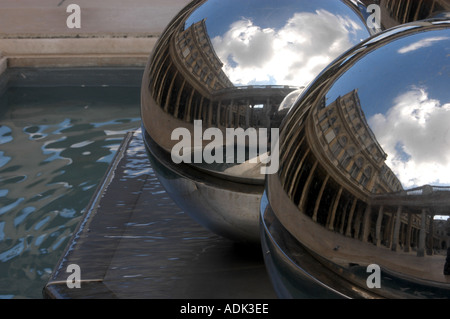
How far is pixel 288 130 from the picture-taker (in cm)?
168

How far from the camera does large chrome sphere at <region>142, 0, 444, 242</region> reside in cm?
212

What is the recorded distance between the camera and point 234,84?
6.94ft

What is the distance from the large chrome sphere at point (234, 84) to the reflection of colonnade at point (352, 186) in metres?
0.52

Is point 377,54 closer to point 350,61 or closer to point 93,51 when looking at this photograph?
point 350,61

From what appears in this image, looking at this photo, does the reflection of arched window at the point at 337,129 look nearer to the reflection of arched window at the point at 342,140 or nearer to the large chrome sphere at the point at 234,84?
the reflection of arched window at the point at 342,140

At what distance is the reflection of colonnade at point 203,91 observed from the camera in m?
2.11

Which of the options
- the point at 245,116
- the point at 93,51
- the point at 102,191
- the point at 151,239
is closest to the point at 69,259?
the point at 151,239

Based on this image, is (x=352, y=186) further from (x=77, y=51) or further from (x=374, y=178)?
(x=77, y=51)

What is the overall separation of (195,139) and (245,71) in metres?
0.27

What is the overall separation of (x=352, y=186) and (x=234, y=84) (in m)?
0.74

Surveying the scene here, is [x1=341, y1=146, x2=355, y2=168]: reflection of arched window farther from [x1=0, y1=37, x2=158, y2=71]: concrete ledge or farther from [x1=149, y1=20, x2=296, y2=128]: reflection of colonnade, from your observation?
[x1=0, y1=37, x2=158, y2=71]: concrete ledge

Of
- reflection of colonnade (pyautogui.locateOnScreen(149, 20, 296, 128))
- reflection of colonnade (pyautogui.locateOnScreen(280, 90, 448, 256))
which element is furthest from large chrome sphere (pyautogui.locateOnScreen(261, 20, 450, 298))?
reflection of colonnade (pyautogui.locateOnScreen(149, 20, 296, 128))

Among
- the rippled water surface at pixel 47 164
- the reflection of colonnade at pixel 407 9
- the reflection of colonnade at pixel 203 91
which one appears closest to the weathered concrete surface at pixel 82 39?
the rippled water surface at pixel 47 164

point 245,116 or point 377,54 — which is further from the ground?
point 377,54
